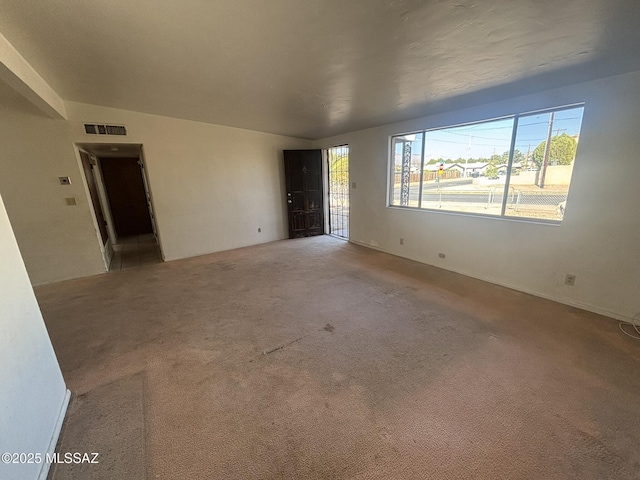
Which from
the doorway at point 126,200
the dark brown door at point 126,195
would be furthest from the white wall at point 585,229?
the dark brown door at point 126,195

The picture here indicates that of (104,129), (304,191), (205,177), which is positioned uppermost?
(104,129)

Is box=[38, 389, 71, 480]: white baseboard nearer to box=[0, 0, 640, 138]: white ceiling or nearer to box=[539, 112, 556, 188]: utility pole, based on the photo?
box=[0, 0, 640, 138]: white ceiling

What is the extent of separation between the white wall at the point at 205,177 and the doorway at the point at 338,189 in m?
0.90

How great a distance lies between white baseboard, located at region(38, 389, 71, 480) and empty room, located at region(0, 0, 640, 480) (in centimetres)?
2

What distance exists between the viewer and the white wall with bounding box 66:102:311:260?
13.6 feet

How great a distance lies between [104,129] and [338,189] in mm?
4554

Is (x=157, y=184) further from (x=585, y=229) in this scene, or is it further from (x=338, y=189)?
(x=585, y=229)

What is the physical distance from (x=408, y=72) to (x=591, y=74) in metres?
1.66

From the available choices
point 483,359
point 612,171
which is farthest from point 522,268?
point 483,359

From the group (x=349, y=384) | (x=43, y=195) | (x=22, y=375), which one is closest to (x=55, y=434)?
(x=22, y=375)

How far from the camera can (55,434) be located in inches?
57.3

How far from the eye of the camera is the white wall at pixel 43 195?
339 centimetres

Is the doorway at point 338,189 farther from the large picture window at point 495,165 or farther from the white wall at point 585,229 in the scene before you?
the white wall at point 585,229

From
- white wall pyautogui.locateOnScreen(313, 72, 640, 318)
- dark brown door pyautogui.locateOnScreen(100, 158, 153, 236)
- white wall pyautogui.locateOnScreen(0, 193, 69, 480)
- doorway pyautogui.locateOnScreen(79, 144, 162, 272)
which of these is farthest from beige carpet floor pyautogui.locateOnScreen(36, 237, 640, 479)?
dark brown door pyautogui.locateOnScreen(100, 158, 153, 236)
